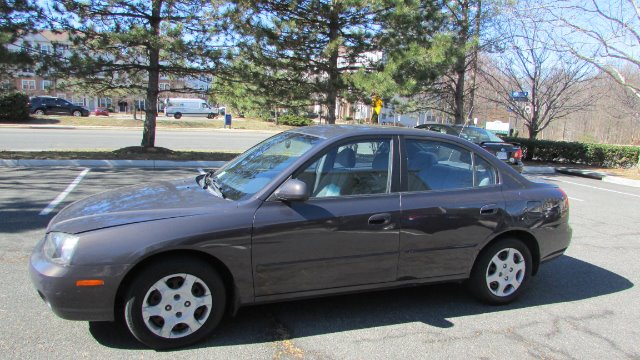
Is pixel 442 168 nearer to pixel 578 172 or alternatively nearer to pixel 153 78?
pixel 153 78

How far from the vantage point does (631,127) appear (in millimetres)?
40438

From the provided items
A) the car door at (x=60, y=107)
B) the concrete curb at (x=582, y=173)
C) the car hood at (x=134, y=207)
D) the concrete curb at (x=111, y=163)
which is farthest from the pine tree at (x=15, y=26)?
the car door at (x=60, y=107)

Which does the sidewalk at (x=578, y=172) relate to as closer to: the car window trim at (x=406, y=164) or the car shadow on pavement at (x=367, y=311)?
the car shadow on pavement at (x=367, y=311)

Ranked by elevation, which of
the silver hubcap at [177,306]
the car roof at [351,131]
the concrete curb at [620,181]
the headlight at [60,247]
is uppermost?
the car roof at [351,131]

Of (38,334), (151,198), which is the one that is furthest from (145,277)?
(38,334)

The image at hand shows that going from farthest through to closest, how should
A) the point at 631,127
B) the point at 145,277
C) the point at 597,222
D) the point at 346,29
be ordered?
the point at 631,127, the point at 346,29, the point at 597,222, the point at 145,277

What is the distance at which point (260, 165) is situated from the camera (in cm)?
396

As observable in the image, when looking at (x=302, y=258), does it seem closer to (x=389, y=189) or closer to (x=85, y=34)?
(x=389, y=189)

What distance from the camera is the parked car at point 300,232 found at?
304 centimetres

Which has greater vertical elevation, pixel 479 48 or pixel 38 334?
pixel 479 48

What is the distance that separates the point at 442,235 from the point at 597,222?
5.77 metres

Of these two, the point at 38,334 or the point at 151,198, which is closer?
the point at 38,334

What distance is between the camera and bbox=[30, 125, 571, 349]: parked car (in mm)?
3043

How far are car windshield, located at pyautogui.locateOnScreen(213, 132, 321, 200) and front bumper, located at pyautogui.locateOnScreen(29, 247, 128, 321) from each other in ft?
3.22
